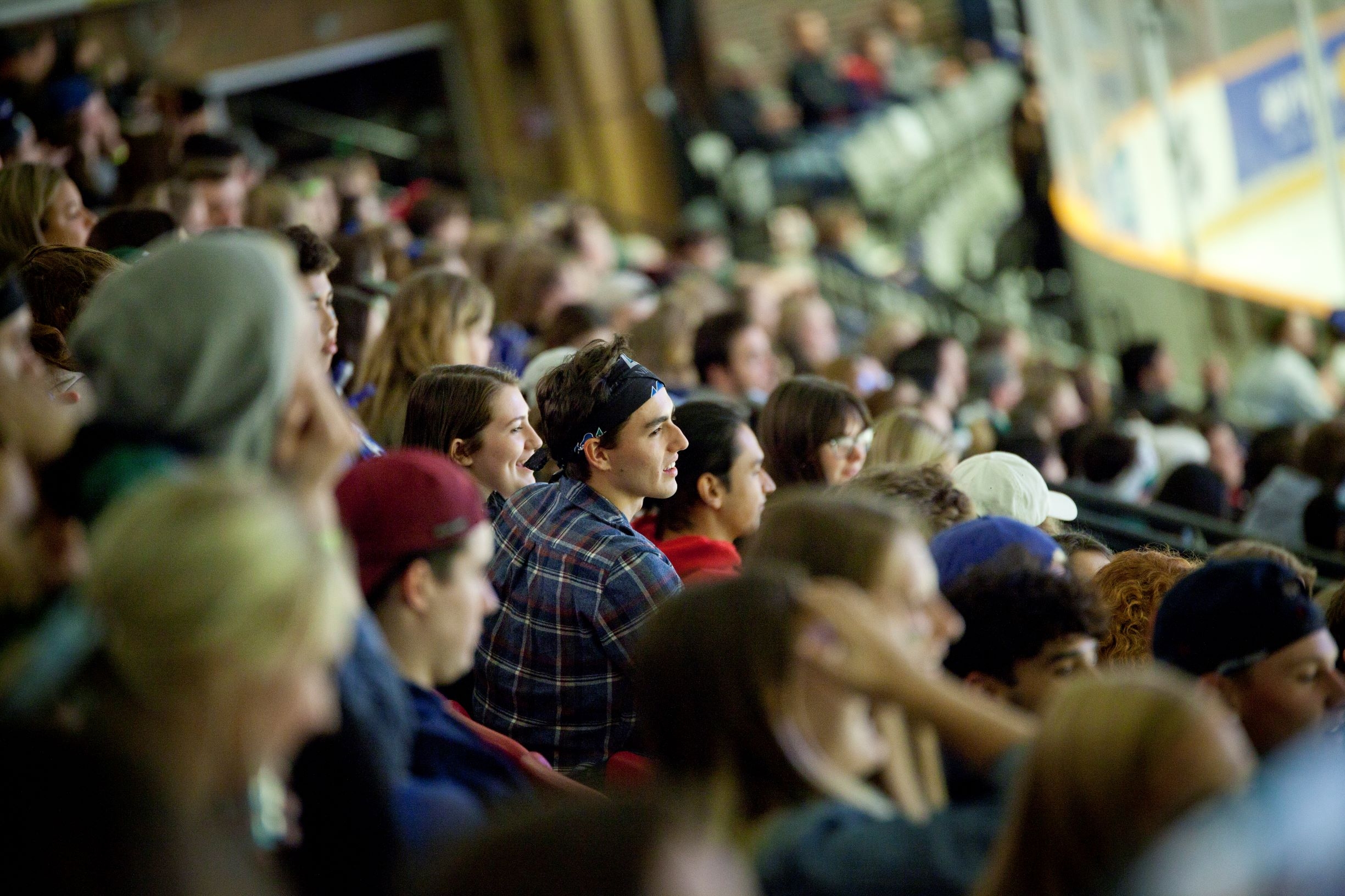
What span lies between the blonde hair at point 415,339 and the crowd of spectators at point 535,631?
0.01m

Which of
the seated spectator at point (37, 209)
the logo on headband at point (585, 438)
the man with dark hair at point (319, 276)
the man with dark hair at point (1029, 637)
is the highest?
the seated spectator at point (37, 209)

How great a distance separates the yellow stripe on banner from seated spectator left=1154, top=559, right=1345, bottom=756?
808 centimetres

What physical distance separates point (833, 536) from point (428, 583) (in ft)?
2.01

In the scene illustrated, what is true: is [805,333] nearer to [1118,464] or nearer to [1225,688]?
[1118,464]

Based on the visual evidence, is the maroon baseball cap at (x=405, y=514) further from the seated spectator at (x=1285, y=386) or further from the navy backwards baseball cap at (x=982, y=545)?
the seated spectator at (x=1285, y=386)

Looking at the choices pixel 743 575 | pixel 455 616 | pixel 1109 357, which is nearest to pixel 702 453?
pixel 455 616

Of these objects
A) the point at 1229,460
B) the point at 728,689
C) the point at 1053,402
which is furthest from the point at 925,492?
the point at 1053,402

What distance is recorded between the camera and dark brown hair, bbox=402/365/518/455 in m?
3.55

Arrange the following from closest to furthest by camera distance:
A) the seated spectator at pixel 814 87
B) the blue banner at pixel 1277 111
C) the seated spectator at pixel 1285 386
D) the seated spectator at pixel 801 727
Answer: the seated spectator at pixel 801 727 → the seated spectator at pixel 1285 386 → the blue banner at pixel 1277 111 → the seated spectator at pixel 814 87

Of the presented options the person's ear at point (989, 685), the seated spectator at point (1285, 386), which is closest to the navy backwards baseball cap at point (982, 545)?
the person's ear at point (989, 685)

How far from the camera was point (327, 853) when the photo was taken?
2064 millimetres

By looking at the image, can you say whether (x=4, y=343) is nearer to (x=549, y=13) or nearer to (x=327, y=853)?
(x=327, y=853)

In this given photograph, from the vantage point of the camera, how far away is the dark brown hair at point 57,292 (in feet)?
11.0

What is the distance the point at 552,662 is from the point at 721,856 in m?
1.73
